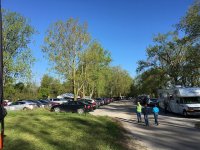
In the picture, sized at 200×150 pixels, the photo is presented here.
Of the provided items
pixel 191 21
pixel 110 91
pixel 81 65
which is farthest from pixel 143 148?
pixel 110 91

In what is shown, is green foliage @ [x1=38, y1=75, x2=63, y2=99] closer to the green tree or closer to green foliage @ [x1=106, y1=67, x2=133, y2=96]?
green foliage @ [x1=106, y1=67, x2=133, y2=96]

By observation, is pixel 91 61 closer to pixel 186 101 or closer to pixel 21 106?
pixel 21 106

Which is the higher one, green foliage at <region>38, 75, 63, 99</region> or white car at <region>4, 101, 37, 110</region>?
green foliage at <region>38, 75, 63, 99</region>

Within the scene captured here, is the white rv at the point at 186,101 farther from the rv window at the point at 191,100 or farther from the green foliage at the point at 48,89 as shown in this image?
the green foliage at the point at 48,89

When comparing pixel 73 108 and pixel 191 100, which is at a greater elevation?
pixel 191 100

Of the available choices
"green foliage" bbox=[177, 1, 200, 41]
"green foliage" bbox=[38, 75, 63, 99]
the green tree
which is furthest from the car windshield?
"green foliage" bbox=[38, 75, 63, 99]

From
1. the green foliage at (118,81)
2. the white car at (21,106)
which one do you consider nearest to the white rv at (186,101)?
the white car at (21,106)

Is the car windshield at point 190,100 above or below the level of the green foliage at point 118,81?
below

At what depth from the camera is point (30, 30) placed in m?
44.7

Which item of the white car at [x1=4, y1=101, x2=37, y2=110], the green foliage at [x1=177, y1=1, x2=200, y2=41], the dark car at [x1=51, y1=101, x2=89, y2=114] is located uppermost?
the green foliage at [x1=177, y1=1, x2=200, y2=41]

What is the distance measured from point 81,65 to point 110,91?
69.8 metres

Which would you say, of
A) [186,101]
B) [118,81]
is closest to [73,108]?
[186,101]

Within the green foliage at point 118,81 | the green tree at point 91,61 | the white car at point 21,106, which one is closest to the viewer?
the white car at point 21,106

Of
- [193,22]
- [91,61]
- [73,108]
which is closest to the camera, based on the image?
[193,22]
